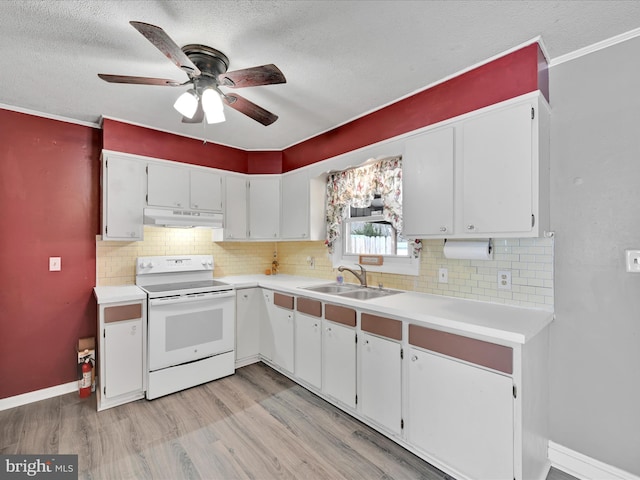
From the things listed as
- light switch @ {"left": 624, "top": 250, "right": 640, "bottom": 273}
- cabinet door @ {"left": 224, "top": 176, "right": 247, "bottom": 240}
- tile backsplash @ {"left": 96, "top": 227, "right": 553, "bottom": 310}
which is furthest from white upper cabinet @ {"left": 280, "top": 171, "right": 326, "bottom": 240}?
light switch @ {"left": 624, "top": 250, "right": 640, "bottom": 273}

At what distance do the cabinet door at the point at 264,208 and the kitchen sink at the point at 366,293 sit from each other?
4.38 ft

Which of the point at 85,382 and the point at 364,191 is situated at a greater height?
the point at 364,191

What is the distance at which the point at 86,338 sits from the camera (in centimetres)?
301

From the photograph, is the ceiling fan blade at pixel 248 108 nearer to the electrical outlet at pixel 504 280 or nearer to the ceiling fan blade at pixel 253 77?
the ceiling fan blade at pixel 253 77

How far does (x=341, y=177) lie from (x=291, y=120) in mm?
745

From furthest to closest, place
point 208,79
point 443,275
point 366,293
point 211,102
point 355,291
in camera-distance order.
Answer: point 355,291 < point 366,293 < point 443,275 < point 208,79 < point 211,102

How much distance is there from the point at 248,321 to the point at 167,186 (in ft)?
5.41

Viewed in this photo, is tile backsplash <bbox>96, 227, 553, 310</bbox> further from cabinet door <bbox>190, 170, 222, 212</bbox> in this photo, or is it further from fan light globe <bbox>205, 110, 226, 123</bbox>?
fan light globe <bbox>205, 110, 226, 123</bbox>

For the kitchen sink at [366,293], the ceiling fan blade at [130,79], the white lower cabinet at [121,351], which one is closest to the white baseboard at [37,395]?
the white lower cabinet at [121,351]

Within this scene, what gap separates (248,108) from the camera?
2.12 meters

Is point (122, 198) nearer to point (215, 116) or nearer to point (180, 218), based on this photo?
point (180, 218)

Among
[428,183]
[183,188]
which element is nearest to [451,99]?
[428,183]

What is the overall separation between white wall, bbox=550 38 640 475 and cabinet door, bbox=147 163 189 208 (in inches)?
127

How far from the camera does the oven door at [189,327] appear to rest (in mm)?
2771
